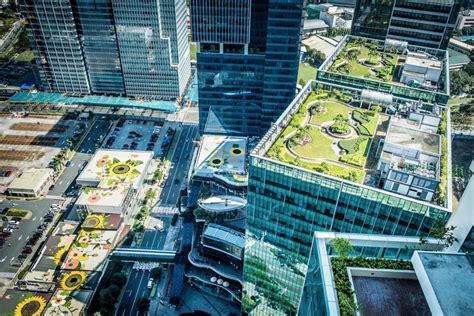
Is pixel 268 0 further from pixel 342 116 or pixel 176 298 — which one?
pixel 176 298

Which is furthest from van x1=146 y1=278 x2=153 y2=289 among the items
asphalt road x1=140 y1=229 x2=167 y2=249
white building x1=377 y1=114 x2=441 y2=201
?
white building x1=377 y1=114 x2=441 y2=201

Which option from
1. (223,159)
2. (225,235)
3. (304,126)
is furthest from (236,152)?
(304,126)

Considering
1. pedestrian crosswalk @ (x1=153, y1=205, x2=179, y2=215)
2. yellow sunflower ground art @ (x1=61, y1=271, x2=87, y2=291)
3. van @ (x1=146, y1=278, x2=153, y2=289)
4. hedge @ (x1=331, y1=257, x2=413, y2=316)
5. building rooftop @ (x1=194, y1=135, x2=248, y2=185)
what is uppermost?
hedge @ (x1=331, y1=257, x2=413, y2=316)

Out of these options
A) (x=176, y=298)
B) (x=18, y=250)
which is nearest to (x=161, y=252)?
(x=176, y=298)

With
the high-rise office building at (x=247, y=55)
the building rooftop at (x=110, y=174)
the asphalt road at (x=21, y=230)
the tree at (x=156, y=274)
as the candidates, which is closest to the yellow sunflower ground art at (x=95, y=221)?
the building rooftop at (x=110, y=174)

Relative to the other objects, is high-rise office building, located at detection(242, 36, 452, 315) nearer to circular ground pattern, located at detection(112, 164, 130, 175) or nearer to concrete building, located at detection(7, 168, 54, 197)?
circular ground pattern, located at detection(112, 164, 130, 175)

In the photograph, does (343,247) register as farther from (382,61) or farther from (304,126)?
Answer: (382,61)
